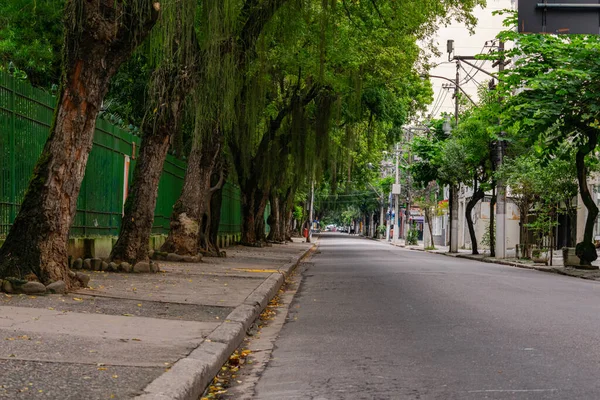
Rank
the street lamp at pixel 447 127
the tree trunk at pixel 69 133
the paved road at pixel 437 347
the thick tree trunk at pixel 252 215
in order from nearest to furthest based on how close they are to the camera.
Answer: the paved road at pixel 437 347 → the tree trunk at pixel 69 133 → the thick tree trunk at pixel 252 215 → the street lamp at pixel 447 127

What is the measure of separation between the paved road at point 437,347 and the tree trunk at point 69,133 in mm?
3125

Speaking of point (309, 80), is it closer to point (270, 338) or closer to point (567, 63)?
point (567, 63)

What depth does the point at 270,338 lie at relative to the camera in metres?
9.25

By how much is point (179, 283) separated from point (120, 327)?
5937mm

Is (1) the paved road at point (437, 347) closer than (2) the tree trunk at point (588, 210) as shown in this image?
Yes

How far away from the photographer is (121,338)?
7.59m

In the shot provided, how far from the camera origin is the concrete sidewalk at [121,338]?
543cm

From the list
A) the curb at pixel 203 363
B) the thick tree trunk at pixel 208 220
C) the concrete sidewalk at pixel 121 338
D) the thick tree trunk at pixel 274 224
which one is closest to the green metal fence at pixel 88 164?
the thick tree trunk at pixel 208 220

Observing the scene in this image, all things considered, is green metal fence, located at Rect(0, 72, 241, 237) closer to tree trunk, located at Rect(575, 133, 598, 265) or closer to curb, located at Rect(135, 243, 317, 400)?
curb, located at Rect(135, 243, 317, 400)

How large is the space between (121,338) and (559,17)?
14.4m

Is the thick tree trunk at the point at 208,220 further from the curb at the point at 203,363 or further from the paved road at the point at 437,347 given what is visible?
the curb at the point at 203,363

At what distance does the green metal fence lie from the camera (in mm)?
13041

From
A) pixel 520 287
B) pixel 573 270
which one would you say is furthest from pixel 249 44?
pixel 573 270

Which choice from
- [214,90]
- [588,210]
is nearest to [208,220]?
[214,90]
